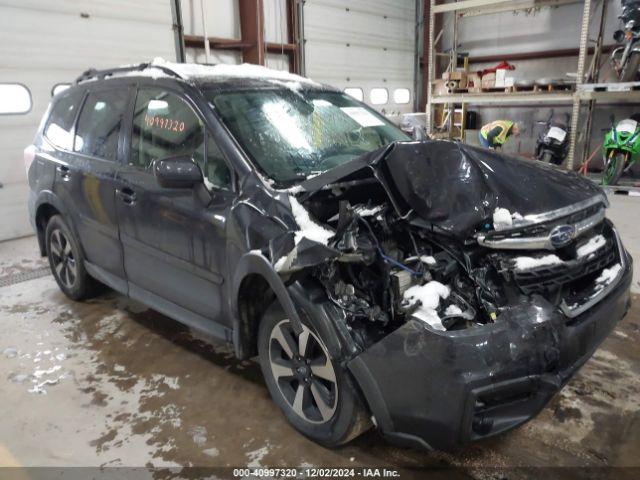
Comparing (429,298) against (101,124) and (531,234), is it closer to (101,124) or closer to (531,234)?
(531,234)

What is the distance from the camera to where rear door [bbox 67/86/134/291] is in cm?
312

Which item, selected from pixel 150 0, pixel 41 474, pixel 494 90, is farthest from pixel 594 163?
pixel 41 474

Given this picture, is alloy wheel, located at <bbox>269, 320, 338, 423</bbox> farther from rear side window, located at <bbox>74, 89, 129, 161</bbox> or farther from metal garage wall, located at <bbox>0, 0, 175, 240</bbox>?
metal garage wall, located at <bbox>0, 0, 175, 240</bbox>

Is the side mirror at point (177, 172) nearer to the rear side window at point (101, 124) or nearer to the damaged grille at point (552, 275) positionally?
the rear side window at point (101, 124)

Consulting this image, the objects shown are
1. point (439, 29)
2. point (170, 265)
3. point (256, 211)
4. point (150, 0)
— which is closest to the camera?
point (256, 211)

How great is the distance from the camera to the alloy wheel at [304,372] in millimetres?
2092

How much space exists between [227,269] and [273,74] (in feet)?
4.84

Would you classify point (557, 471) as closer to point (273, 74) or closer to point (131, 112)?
point (273, 74)

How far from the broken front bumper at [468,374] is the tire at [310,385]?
14 cm

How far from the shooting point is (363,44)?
10117 mm

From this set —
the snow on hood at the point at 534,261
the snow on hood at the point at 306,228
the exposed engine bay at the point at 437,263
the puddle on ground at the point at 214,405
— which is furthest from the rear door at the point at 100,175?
the snow on hood at the point at 534,261

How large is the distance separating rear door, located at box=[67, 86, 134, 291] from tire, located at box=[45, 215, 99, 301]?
0.64ft

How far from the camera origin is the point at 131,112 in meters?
3.04

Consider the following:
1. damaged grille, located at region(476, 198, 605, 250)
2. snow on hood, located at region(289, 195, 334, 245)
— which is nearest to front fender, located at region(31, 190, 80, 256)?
snow on hood, located at region(289, 195, 334, 245)
